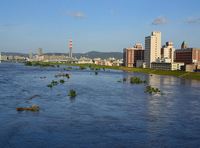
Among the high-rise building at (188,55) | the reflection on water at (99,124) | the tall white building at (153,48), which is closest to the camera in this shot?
the reflection on water at (99,124)

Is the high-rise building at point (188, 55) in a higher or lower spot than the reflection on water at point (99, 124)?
higher

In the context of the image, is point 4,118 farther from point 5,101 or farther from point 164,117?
point 164,117

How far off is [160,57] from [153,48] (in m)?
5.35

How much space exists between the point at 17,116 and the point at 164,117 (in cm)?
992

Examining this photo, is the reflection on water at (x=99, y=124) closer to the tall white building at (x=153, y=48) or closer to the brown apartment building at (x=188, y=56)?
the brown apartment building at (x=188, y=56)

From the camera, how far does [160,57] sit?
12594 centimetres

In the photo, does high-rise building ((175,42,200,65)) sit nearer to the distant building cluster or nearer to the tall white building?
the distant building cluster

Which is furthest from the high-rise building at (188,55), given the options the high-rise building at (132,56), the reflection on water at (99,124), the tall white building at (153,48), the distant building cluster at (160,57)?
the reflection on water at (99,124)

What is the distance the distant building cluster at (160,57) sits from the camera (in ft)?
335

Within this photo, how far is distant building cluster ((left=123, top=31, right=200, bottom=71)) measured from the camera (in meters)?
102

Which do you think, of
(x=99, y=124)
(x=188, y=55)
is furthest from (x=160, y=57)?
(x=99, y=124)

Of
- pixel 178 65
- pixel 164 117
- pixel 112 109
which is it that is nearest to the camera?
pixel 164 117

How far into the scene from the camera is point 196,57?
109750mm

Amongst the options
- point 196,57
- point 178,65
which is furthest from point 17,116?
point 196,57
